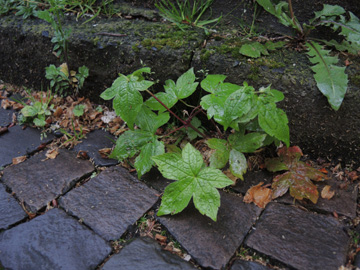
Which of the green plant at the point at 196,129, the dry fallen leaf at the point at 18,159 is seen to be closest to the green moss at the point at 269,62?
the green plant at the point at 196,129

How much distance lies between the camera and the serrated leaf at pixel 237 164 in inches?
70.2

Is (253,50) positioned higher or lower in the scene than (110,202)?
higher

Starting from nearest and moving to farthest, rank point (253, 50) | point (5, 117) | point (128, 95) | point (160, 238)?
point (160, 238) → point (128, 95) → point (253, 50) → point (5, 117)

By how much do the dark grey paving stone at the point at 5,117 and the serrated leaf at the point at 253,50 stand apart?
6.81 feet

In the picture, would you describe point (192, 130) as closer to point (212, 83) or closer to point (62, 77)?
point (212, 83)

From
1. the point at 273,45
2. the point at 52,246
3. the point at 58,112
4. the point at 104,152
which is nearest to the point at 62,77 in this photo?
the point at 58,112

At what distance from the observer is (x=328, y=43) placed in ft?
6.91

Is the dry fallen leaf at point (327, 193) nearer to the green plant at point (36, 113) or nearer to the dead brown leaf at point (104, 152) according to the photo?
the dead brown leaf at point (104, 152)

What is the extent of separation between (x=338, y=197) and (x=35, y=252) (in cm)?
173

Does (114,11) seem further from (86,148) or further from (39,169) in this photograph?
(39,169)

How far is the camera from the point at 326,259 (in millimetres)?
1416

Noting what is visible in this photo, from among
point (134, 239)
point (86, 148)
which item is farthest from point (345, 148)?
point (86, 148)

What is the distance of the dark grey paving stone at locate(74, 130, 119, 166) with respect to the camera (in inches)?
82.9

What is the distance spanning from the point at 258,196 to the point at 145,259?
0.77 metres
